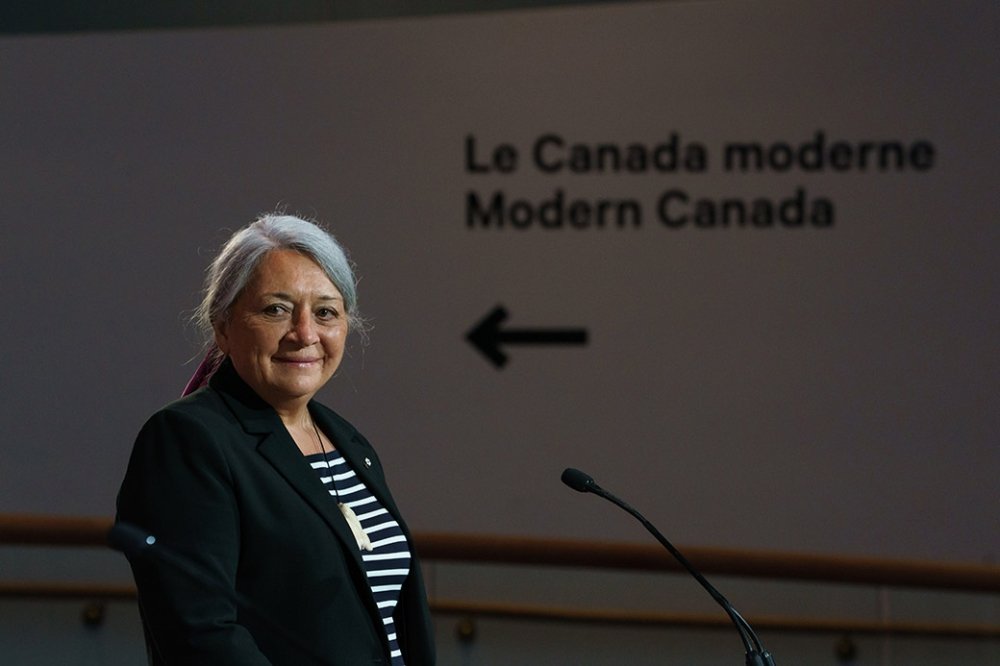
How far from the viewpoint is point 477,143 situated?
4285mm

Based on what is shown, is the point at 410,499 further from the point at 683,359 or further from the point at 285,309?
the point at 285,309

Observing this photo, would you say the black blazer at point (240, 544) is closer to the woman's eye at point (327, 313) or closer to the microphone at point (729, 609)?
the woman's eye at point (327, 313)

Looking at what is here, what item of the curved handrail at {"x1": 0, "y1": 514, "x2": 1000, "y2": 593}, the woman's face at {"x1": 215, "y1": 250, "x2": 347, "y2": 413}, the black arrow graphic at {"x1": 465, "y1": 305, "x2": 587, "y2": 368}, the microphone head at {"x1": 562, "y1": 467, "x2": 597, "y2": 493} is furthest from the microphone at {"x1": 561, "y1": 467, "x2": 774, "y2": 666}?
the black arrow graphic at {"x1": 465, "y1": 305, "x2": 587, "y2": 368}

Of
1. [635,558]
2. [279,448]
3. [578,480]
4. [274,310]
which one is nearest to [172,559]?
[279,448]

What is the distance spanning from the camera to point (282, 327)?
1.97 metres

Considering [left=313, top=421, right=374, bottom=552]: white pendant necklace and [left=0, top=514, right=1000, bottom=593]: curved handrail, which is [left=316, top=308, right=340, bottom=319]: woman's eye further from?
[left=0, top=514, right=1000, bottom=593]: curved handrail

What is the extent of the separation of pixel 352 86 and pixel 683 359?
1.38m

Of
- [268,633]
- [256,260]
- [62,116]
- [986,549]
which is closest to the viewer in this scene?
[268,633]

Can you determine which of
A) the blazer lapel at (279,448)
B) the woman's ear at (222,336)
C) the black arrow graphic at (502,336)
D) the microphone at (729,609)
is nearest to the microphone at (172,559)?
the blazer lapel at (279,448)

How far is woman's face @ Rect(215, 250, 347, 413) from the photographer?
1967 millimetres

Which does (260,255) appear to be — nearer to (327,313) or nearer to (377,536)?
(327,313)

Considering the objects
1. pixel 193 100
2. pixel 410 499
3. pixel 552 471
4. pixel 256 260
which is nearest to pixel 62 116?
pixel 193 100

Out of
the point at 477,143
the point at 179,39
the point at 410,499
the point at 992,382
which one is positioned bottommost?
the point at 410,499

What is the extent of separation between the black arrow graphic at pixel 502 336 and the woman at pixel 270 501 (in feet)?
6.92
